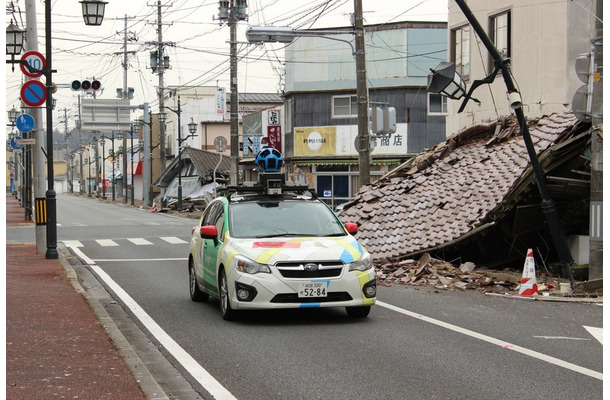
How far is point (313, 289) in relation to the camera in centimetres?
1078

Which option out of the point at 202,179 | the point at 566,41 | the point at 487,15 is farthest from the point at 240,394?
the point at 202,179

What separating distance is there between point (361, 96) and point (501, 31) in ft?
14.7

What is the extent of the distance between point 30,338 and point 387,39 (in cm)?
3953

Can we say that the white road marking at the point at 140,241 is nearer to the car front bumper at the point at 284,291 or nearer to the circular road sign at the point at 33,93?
the circular road sign at the point at 33,93

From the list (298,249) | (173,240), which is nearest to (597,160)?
(298,249)

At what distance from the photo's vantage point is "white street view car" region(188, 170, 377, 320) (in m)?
10.8

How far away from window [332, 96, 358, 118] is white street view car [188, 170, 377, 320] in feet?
114

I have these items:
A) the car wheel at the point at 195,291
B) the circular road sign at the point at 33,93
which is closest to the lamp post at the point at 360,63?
the circular road sign at the point at 33,93

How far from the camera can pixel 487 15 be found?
82.6ft

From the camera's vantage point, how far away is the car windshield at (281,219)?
38.7ft

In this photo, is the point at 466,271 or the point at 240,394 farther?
the point at 466,271

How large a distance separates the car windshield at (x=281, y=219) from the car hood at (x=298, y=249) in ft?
1.09

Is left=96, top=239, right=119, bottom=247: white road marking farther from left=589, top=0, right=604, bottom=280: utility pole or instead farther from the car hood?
the car hood

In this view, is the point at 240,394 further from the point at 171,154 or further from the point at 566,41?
the point at 171,154
